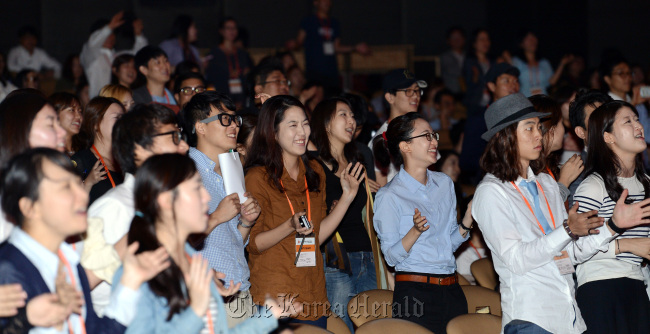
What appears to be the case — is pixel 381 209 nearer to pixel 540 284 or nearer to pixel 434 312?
pixel 434 312

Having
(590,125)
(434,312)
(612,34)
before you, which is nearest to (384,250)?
(434,312)

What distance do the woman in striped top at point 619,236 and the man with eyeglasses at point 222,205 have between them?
1.79 metres

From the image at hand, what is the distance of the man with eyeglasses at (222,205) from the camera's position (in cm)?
309

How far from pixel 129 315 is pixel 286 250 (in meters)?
1.41

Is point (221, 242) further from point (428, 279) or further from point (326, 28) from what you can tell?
point (326, 28)

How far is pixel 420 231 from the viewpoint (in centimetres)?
339

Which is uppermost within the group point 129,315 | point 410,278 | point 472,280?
point 129,315

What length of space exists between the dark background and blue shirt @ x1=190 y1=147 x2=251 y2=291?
26.4ft

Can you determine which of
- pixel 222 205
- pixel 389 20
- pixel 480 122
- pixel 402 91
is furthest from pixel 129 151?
pixel 389 20

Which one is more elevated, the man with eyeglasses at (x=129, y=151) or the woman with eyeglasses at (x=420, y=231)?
the man with eyeglasses at (x=129, y=151)

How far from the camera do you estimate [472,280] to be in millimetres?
4945

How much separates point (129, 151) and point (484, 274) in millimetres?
2684

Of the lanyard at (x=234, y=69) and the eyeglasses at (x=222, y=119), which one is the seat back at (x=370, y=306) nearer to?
the eyeglasses at (x=222, y=119)

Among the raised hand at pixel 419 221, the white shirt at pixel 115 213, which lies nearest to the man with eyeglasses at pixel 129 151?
the white shirt at pixel 115 213
